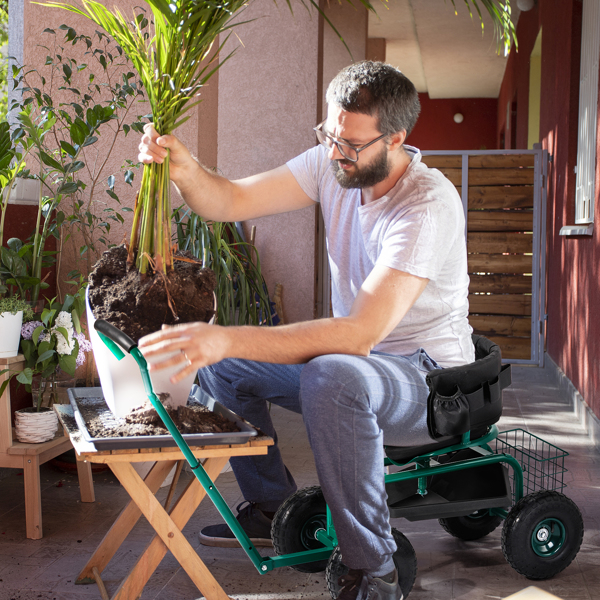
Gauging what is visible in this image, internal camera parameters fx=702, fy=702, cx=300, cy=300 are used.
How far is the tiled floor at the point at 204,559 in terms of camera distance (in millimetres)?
1748

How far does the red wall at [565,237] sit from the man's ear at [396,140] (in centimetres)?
217

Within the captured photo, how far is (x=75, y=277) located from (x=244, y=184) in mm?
1039

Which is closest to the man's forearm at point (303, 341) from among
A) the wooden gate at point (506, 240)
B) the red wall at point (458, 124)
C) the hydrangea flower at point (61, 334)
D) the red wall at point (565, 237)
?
the hydrangea flower at point (61, 334)

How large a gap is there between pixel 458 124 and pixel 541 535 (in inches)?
471

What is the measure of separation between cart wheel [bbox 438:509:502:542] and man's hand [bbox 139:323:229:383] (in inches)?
44.0

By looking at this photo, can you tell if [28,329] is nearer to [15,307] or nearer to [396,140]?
[15,307]

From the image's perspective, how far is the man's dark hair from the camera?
1636 millimetres

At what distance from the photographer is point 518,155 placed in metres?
5.60

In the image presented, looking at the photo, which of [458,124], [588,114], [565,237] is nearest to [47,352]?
[588,114]

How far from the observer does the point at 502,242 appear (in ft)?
18.4

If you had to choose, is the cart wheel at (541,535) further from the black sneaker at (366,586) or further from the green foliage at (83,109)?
the green foliage at (83,109)

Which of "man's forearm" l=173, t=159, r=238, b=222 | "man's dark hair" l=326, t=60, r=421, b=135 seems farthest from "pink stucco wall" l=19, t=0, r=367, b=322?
"man's dark hair" l=326, t=60, r=421, b=135

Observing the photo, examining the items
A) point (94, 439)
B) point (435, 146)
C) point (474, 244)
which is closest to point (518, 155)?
point (474, 244)

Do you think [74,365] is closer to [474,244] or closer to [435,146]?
[474,244]
